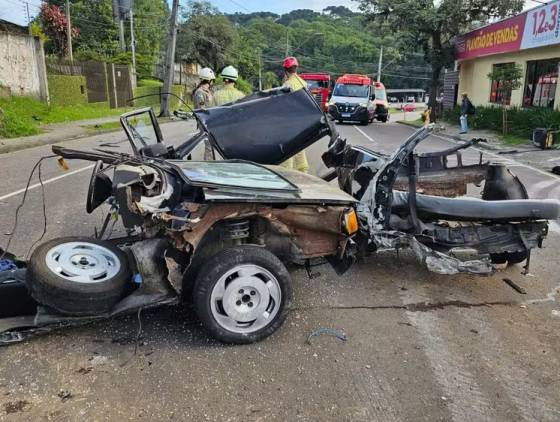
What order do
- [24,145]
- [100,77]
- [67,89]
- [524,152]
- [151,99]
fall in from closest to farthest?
[24,145]
[524,152]
[67,89]
[100,77]
[151,99]

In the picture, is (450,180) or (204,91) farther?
(204,91)

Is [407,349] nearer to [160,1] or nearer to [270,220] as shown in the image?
[270,220]

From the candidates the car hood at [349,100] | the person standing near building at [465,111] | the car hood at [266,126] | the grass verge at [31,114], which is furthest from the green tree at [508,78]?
the grass verge at [31,114]

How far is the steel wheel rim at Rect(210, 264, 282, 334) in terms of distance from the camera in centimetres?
334

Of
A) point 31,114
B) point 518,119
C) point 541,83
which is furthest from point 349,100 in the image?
point 31,114

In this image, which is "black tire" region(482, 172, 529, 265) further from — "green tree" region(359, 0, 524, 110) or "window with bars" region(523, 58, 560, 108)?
"green tree" region(359, 0, 524, 110)

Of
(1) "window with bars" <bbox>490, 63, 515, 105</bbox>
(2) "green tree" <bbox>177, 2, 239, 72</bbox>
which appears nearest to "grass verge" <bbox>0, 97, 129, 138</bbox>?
(1) "window with bars" <bbox>490, 63, 515, 105</bbox>

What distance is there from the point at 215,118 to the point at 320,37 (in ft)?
290

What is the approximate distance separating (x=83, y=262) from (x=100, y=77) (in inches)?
1165

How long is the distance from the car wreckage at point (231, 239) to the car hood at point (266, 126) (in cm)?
54

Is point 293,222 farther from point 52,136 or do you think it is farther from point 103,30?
point 103,30

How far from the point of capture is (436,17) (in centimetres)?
2756

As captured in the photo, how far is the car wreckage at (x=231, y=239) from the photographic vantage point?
3285mm

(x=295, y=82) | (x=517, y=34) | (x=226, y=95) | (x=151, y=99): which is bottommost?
(x=151, y=99)
